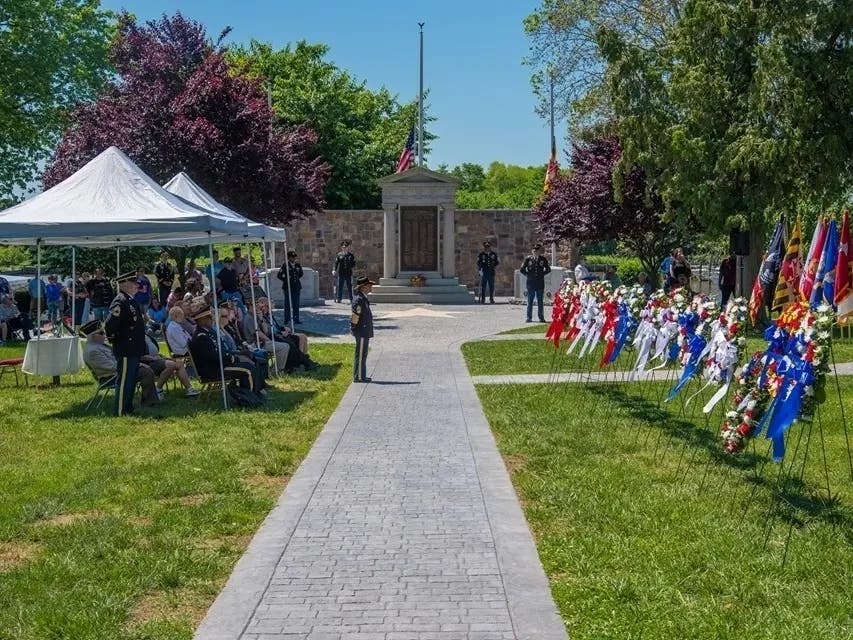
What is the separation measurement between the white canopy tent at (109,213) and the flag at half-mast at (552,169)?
18.8m

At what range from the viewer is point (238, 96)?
88.0 feet

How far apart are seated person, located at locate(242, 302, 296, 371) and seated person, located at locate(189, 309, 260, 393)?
101 inches

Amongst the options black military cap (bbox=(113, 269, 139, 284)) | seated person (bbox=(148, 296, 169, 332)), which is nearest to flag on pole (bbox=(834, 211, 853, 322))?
black military cap (bbox=(113, 269, 139, 284))

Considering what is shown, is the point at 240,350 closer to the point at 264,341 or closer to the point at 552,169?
the point at 264,341

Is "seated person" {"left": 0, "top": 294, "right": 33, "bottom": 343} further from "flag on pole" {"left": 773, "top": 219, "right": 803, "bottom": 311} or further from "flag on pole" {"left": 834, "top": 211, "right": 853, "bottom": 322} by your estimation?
"flag on pole" {"left": 834, "top": 211, "right": 853, "bottom": 322}

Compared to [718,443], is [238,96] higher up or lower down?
higher up

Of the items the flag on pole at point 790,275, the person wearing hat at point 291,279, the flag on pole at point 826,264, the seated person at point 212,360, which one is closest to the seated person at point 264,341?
the seated person at point 212,360

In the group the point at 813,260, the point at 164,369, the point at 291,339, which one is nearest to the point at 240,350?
the point at 164,369

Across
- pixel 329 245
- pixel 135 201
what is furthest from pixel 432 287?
pixel 135 201

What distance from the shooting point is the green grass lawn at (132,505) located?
5754 mm

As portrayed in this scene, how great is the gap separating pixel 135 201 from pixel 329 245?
81.1 ft

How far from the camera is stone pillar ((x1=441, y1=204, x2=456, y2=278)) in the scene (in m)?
35.3

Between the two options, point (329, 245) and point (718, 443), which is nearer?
point (718, 443)

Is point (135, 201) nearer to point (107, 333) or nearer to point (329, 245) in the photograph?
point (107, 333)
